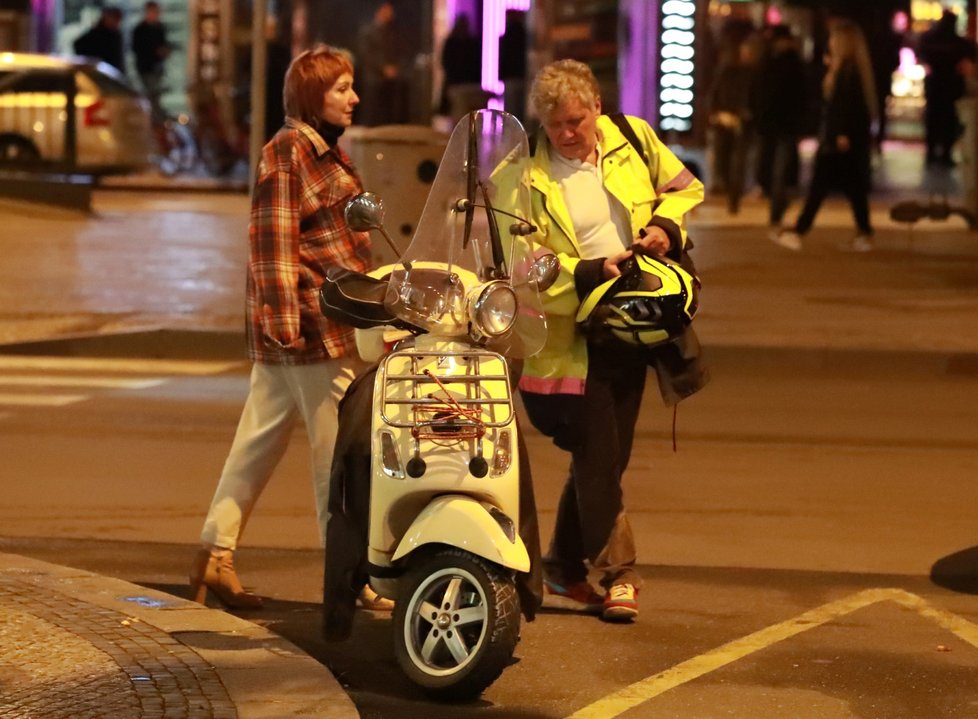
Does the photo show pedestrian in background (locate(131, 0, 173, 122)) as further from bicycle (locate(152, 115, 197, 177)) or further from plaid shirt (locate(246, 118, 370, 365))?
plaid shirt (locate(246, 118, 370, 365))

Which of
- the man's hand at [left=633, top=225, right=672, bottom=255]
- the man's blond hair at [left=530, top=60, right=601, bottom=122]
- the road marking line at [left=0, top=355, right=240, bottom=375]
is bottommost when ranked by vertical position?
the road marking line at [left=0, top=355, right=240, bottom=375]

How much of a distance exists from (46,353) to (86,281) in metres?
2.30

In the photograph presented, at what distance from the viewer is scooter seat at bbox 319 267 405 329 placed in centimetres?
555

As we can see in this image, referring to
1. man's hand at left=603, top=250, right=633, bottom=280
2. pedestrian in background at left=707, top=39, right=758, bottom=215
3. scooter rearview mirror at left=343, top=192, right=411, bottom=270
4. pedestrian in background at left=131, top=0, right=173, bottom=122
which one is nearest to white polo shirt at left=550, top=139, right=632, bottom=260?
man's hand at left=603, top=250, right=633, bottom=280

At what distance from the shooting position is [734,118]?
70.5 feet

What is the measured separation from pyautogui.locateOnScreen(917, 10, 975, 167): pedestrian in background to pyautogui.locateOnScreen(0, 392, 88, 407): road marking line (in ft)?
55.2

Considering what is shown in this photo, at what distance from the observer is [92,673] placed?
5.13m

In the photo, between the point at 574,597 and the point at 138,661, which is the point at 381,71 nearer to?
the point at 574,597

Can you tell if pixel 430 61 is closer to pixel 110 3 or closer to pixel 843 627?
pixel 110 3

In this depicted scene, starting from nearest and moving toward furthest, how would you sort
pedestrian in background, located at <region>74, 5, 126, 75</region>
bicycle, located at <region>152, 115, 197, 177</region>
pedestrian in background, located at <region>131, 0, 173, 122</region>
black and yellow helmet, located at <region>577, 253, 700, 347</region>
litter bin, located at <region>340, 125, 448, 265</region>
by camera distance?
1. black and yellow helmet, located at <region>577, 253, 700, 347</region>
2. litter bin, located at <region>340, 125, 448, 265</region>
3. bicycle, located at <region>152, 115, 197, 177</region>
4. pedestrian in background, located at <region>74, 5, 126, 75</region>
5. pedestrian in background, located at <region>131, 0, 173, 122</region>

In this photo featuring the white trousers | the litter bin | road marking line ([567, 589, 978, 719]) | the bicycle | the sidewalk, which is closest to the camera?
the sidewalk

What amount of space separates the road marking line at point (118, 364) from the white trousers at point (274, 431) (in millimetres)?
5342

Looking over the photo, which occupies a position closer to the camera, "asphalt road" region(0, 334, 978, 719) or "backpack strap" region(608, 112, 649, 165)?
"asphalt road" region(0, 334, 978, 719)

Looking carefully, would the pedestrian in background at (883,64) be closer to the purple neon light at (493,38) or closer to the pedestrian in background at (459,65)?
the purple neon light at (493,38)
